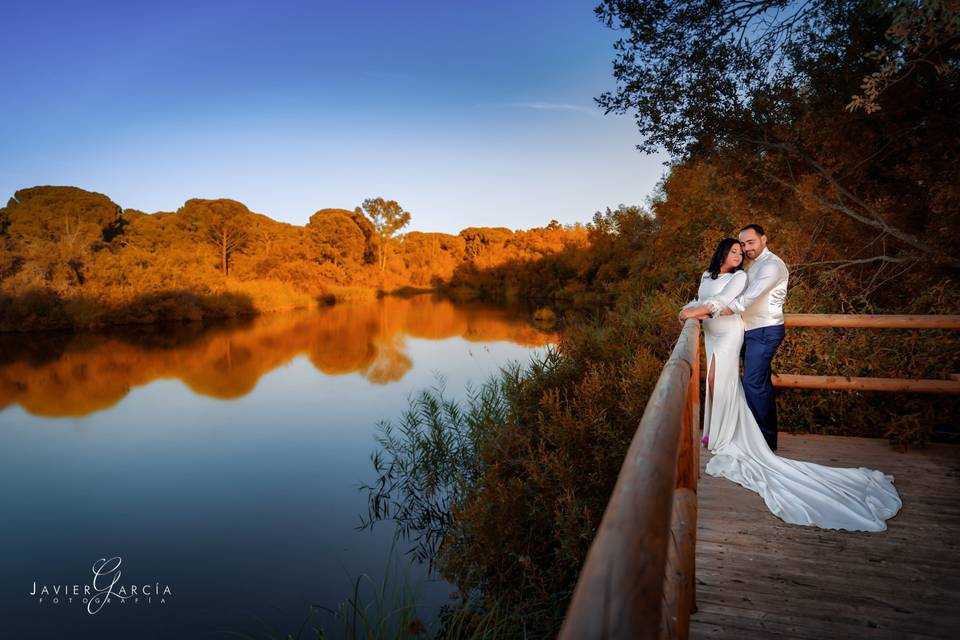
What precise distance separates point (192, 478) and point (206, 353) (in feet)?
36.1

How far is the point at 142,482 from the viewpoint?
848cm

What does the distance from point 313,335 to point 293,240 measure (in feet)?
68.0

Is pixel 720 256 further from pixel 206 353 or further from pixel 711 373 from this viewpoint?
pixel 206 353

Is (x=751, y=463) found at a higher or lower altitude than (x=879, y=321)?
lower

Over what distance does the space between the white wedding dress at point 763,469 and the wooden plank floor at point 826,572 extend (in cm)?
8

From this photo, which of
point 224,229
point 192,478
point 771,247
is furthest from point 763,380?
point 224,229

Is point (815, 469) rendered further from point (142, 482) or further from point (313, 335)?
point (313, 335)

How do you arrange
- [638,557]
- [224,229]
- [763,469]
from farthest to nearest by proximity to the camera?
[224,229] → [763,469] → [638,557]

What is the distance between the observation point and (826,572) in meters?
2.42

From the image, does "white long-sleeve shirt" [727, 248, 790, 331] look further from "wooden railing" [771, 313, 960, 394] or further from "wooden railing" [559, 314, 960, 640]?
"wooden railing" [559, 314, 960, 640]

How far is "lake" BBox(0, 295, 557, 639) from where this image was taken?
5.38 m

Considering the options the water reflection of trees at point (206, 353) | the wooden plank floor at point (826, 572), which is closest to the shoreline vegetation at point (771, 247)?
the wooden plank floor at point (826, 572)

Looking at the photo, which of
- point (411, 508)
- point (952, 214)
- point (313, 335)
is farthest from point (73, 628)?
point (313, 335)

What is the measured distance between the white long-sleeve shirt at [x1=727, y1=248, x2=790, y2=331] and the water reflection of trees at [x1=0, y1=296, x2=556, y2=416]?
1221 centimetres
